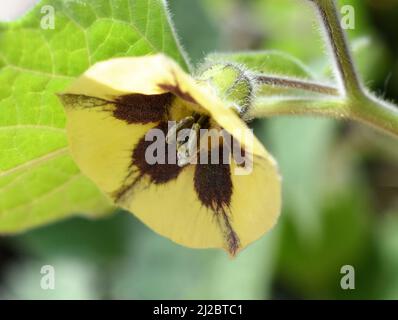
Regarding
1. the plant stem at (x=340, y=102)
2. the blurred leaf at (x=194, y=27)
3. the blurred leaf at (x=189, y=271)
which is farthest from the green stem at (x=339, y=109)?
the blurred leaf at (x=194, y=27)

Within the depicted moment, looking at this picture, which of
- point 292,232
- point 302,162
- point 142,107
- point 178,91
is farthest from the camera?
point 292,232

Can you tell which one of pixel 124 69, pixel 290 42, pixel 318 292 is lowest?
pixel 318 292

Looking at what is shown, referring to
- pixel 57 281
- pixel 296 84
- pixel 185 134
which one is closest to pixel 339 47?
pixel 296 84

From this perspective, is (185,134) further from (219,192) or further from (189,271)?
(189,271)

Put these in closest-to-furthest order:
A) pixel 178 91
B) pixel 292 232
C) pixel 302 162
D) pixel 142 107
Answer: pixel 178 91
pixel 142 107
pixel 302 162
pixel 292 232

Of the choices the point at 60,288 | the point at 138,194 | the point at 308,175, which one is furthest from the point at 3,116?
the point at 60,288

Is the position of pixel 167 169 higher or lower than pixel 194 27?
lower

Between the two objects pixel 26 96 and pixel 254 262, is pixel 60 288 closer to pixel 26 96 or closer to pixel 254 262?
pixel 254 262
